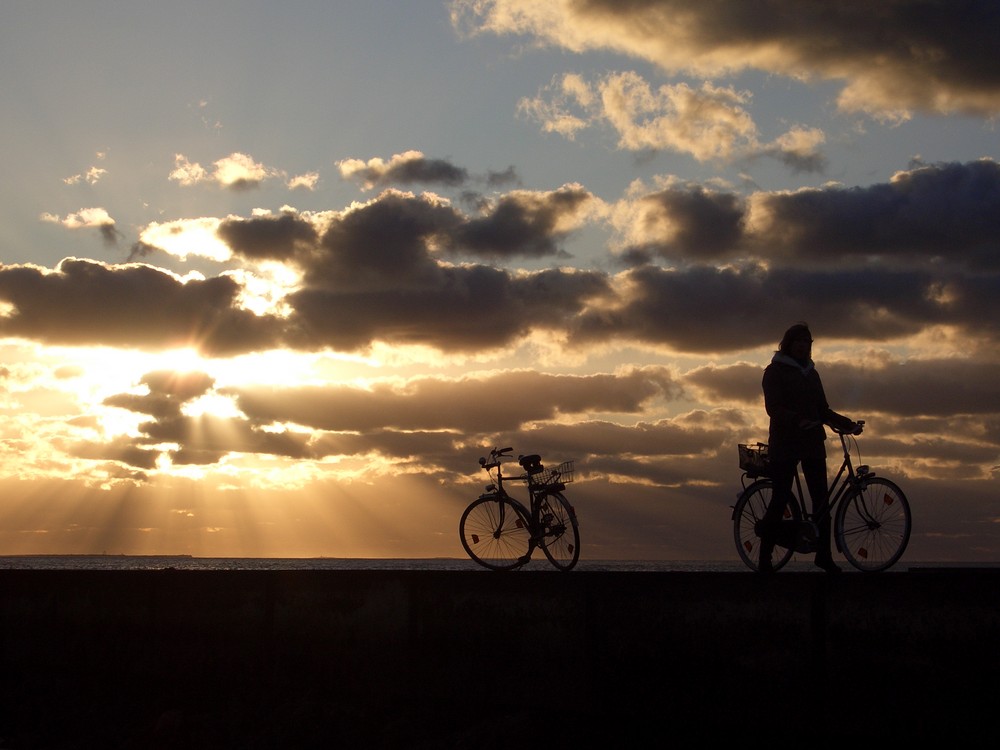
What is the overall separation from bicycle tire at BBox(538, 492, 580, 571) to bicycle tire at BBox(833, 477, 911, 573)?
3.85 metres

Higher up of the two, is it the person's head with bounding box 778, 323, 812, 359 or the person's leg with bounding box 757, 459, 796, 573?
the person's head with bounding box 778, 323, 812, 359

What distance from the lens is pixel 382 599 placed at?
412 inches

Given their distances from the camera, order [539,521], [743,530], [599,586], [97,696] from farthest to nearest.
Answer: [539,521] < [743,530] < [97,696] < [599,586]

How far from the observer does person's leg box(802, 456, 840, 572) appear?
453 inches

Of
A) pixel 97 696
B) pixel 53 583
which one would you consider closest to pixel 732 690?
pixel 97 696

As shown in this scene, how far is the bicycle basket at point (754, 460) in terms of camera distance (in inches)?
493

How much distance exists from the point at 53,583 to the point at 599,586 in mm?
6223

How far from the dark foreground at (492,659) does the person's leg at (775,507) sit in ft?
5.91

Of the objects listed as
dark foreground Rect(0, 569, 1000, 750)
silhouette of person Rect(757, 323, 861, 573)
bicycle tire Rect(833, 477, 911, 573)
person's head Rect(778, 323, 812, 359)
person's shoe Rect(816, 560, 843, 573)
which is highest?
person's head Rect(778, 323, 812, 359)

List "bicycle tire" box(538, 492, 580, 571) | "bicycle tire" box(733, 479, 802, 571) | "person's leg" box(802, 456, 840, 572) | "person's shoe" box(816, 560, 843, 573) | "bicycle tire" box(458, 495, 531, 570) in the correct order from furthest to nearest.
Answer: "bicycle tire" box(458, 495, 531, 570), "bicycle tire" box(538, 492, 580, 571), "bicycle tire" box(733, 479, 802, 571), "person's leg" box(802, 456, 840, 572), "person's shoe" box(816, 560, 843, 573)

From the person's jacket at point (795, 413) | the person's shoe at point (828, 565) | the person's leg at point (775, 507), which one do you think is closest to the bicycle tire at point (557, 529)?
the person's leg at point (775, 507)

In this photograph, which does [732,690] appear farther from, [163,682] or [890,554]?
[163,682]

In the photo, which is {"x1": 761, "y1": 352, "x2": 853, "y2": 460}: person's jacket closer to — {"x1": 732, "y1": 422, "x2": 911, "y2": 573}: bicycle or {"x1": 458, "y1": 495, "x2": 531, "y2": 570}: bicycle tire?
{"x1": 732, "y1": 422, "x2": 911, "y2": 573}: bicycle

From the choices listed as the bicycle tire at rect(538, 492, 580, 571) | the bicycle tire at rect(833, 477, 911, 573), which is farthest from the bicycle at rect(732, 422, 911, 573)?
the bicycle tire at rect(538, 492, 580, 571)
